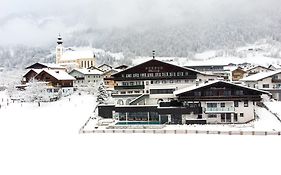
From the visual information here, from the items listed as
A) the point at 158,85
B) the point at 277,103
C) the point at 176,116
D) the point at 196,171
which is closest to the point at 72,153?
the point at 196,171

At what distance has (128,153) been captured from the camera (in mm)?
23078

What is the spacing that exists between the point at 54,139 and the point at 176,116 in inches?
468

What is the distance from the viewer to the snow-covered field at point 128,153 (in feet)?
63.1

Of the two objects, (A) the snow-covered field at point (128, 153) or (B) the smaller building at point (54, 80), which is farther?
(B) the smaller building at point (54, 80)

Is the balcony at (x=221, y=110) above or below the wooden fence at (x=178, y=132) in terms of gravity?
above

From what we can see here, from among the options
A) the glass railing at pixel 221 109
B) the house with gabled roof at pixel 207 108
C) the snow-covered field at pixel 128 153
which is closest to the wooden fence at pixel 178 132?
the snow-covered field at pixel 128 153

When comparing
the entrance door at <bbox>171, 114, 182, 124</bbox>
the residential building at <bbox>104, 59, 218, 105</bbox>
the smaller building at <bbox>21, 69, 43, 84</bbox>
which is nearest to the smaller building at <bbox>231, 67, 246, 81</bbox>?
the residential building at <bbox>104, 59, 218, 105</bbox>

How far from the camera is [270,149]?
2323 centimetres

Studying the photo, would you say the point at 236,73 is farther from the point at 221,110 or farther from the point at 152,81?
the point at 221,110

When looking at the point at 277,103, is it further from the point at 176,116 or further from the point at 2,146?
the point at 2,146

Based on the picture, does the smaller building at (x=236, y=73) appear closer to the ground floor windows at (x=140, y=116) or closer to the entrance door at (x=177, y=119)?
the entrance door at (x=177, y=119)

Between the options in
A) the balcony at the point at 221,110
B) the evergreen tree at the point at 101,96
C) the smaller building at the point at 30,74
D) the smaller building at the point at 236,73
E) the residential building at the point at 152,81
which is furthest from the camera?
the smaller building at the point at 236,73

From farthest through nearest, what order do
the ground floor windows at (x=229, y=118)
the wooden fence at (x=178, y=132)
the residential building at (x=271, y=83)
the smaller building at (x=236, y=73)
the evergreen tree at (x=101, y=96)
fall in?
1. the smaller building at (x=236, y=73)
2. the residential building at (x=271, y=83)
3. the evergreen tree at (x=101, y=96)
4. the ground floor windows at (x=229, y=118)
5. the wooden fence at (x=178, y=132)

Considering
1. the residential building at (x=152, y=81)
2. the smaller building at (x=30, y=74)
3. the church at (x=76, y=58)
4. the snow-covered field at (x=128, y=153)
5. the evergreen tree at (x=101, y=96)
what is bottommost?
the snow-covered field at (x=128, y=153)
